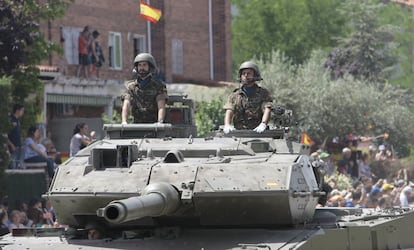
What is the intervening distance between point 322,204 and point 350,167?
51.6 ft

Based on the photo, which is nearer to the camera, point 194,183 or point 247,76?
point 194,183

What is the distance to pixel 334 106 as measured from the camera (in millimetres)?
39969

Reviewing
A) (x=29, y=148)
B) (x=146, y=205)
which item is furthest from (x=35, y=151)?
(x=146, y=205)

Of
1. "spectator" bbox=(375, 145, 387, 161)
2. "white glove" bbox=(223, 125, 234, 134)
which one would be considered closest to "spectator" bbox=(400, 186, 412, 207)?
"spectator" bbox=(375, 145, 387, 161)

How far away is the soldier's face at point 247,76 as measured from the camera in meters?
18.0

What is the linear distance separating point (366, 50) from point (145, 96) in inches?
1378

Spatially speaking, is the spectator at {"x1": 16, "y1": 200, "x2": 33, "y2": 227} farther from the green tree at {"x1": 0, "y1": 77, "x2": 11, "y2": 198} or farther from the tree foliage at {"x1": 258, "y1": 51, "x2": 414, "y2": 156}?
the tree foliage at {"x1": 258, "y1": 51, "x2": 414, "y2": 156}

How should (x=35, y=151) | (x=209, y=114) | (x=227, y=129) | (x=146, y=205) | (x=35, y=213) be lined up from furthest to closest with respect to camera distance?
(x=209, y=114), (x=35, y=151), (x=35, y=213), (x=227, y=129), (x=146, y=205)

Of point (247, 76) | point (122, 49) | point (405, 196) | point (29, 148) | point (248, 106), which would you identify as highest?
point (122, 49)

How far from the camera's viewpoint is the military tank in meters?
15.4

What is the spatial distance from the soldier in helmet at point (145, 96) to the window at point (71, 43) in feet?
63.6

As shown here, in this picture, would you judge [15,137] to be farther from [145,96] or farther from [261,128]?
[261,128]

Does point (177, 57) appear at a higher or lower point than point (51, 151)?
higher

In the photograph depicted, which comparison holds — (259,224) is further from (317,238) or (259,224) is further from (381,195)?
(381,195)
